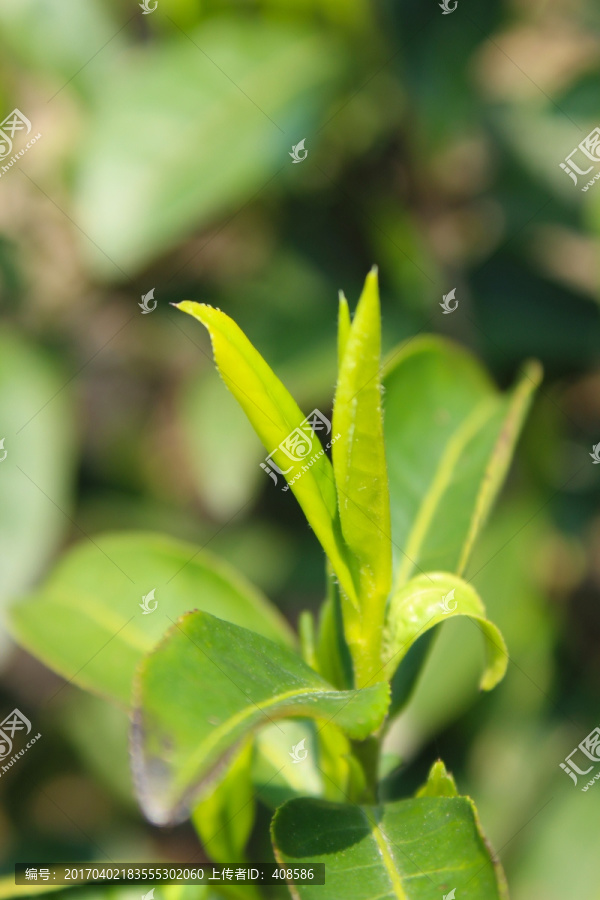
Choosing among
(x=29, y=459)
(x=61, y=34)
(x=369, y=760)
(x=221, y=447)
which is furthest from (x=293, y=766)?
(x=61, y=34)

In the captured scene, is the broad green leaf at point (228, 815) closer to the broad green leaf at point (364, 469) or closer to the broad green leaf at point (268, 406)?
the broad green leaf at point (364, 469)

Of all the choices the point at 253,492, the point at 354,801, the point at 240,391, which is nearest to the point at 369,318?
the point at 240,391

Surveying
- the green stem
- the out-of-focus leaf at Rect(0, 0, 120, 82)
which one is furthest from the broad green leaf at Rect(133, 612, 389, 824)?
the out-of-focus leaf at Rect(0, 0, 120, 82)

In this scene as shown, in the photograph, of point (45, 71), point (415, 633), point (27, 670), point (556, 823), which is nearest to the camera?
point (415, 633)

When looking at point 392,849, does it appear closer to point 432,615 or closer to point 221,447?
point 432,615

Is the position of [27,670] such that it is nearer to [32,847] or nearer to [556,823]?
[32,847]

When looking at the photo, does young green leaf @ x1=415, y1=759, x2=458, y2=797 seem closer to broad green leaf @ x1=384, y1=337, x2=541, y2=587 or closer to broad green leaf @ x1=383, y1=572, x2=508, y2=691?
broad green leaf @ x1=383, y1=572, x2=508, y2=691

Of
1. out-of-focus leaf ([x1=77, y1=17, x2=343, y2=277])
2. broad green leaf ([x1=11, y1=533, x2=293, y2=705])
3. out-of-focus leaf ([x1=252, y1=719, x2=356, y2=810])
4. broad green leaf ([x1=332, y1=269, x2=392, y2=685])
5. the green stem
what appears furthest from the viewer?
out-of-focus leaf ([x1=77, y1=17, x2=343, y2=277])
